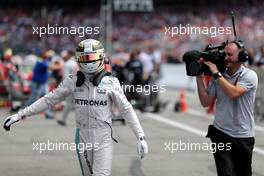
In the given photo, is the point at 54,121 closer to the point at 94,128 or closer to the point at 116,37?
the point at 94,128

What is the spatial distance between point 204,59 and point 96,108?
108cm

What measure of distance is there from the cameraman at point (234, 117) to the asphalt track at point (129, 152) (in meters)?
2.78

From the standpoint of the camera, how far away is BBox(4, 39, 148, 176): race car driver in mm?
5887

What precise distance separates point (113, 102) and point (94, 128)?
32 cm

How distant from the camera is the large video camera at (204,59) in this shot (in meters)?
5.72

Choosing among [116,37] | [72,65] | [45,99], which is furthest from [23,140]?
[116,37]

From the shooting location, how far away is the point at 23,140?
38.4 ft

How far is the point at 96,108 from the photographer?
592cm

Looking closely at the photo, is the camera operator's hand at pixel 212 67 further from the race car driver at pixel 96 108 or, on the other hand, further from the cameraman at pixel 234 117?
the race car driver at pixel 96 108

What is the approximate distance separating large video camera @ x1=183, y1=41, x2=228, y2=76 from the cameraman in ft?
0.17
